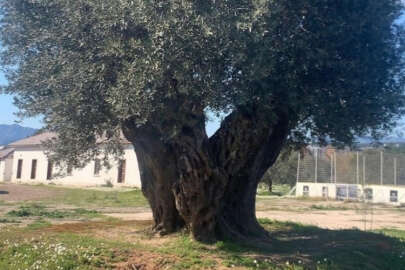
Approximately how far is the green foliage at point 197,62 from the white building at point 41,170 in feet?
111

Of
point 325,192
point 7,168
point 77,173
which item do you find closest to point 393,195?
point 325,192

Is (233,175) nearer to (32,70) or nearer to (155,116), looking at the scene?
(155,116)

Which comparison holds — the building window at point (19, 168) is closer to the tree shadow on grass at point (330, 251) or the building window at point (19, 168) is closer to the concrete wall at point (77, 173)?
the concrete wall at point (77, 173)

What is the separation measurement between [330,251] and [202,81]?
536 cm

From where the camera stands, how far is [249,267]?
931cm

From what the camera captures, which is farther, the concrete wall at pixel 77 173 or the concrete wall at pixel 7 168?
the concrete wall at pixel 7 168

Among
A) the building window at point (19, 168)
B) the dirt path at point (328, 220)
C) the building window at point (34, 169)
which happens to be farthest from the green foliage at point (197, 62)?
the building window at point (19, 168)

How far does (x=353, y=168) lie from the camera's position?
44.2 m

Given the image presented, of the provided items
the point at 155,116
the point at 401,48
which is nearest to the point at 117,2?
the point at 155,116

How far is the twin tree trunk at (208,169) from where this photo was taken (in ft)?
34.0

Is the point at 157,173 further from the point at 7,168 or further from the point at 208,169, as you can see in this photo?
the point at 7,168

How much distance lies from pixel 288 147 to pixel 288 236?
8.48 ft

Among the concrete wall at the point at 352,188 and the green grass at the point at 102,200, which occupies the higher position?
the concrete wall at the point at 352,188

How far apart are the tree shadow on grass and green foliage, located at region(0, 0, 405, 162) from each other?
8.95 feet
